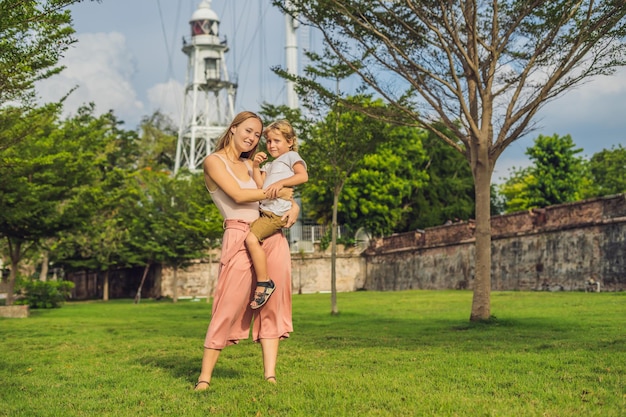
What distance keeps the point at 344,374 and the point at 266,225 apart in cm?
175

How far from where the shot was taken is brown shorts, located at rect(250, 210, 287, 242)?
6.38 m

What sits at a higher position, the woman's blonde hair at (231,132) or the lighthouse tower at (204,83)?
the lighthouse tower at (204,83)

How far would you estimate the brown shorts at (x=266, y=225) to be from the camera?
6383mm

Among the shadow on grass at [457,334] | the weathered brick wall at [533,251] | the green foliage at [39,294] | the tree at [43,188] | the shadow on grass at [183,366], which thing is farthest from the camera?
the green foliage at [39,294]

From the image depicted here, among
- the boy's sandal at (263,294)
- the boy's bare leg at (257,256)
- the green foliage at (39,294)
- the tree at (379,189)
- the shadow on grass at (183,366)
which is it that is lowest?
the shadow on grass at (183,366)

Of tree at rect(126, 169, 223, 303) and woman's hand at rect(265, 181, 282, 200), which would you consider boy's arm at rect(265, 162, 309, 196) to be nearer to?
woman's hand at rect(265, 181, 282, 200)

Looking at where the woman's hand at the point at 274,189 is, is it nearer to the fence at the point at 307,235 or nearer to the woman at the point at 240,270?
the woman at the point at 240,270

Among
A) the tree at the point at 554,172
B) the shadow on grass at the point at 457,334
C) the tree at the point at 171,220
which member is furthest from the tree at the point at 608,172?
the shadow on grass at the point at 457,334

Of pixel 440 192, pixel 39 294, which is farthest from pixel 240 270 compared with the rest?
pixel 440 192

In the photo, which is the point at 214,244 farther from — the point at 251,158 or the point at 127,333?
the point at 251,158

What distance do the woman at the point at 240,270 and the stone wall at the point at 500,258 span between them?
2336 centimetres

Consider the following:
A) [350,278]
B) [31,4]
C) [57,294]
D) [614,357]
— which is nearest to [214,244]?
[350,278]

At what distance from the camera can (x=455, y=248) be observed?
1548 inches

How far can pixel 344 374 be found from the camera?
7.22 m
